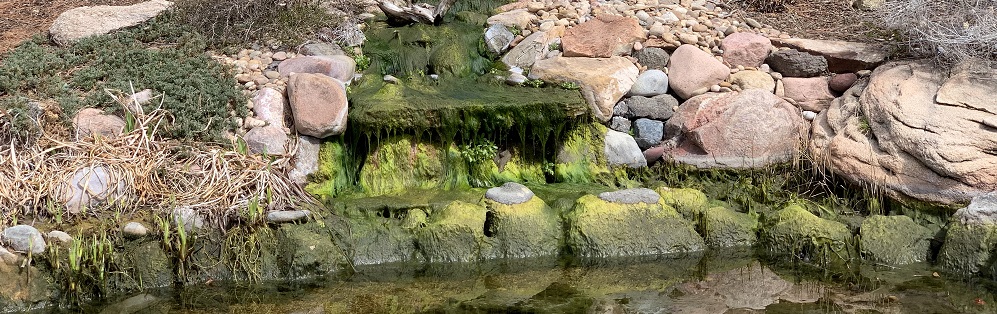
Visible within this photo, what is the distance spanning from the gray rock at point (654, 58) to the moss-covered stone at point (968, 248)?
294 centimetres

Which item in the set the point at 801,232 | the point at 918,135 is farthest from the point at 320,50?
the point at 918,135

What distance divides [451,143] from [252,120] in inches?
60.2

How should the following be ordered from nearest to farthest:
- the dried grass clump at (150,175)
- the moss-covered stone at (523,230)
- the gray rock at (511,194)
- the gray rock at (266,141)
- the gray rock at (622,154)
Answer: the dried grass clump at (150,175), the moss-covered stone at (523,230), the gray rock at (511,194), the gray rock at (266,141), the gray rock at (622,154)

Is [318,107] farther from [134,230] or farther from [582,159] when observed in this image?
[582,159]

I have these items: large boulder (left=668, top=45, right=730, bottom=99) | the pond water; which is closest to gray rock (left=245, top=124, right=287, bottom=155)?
the pond water

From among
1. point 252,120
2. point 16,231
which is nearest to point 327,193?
point 252,120

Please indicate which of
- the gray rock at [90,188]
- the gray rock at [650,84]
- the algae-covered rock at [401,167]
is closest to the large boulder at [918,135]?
the gray rock at [650,84]

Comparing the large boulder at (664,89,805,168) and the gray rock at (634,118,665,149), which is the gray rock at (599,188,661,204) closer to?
the large boulder at (664,89,805,168)

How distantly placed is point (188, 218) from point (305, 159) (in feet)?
4.31

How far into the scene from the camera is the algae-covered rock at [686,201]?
716 centimetres

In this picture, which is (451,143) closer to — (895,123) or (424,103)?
(424,103)

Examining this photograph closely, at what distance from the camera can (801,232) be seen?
6.82m

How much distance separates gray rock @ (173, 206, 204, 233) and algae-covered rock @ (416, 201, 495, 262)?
1432 millimetres

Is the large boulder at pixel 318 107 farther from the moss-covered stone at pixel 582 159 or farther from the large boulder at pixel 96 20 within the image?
the large boulder at pixel 96 20
